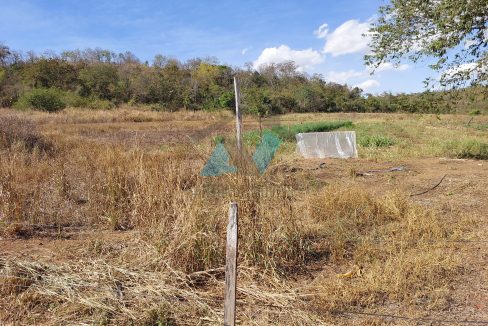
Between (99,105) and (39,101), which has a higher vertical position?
(39,101)

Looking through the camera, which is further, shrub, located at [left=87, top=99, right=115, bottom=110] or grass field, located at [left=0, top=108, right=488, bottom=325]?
shrub, located at [left=87, top=99, right=115, bottom=110]

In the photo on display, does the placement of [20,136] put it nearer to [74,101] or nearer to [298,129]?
[298,129]

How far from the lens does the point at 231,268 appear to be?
2.34 metres

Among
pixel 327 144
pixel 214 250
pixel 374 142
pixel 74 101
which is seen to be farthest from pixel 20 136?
pixel 74 101

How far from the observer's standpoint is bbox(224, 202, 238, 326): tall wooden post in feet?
7.65

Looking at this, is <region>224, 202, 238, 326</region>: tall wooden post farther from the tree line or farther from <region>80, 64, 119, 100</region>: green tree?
<region>80, 64, 119, 100</region>: green tree

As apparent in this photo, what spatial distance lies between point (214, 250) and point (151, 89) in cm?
3587

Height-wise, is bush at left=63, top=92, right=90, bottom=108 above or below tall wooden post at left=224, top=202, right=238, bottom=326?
above

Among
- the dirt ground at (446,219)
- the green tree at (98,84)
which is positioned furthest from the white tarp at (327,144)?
the green tree at (98,84)

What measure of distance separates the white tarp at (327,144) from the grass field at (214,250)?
5474 mm

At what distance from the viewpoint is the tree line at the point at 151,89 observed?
31453 millimetres

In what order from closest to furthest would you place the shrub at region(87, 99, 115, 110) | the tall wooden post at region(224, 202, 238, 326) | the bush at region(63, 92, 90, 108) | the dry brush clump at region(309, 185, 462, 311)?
the tall wooden post at region(224, 202, 238, 326)
the dry brush clump at region(309, 185, 462, 311)
the bush at region(63, 92, 90, 108)
the shrub at region(87, 99, 115, 110)

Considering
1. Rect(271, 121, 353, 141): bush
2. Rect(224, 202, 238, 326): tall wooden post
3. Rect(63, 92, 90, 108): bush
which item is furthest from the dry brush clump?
Rect(63, 92, 90, 108): bush

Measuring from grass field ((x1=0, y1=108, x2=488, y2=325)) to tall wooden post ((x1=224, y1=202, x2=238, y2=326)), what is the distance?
45cm
